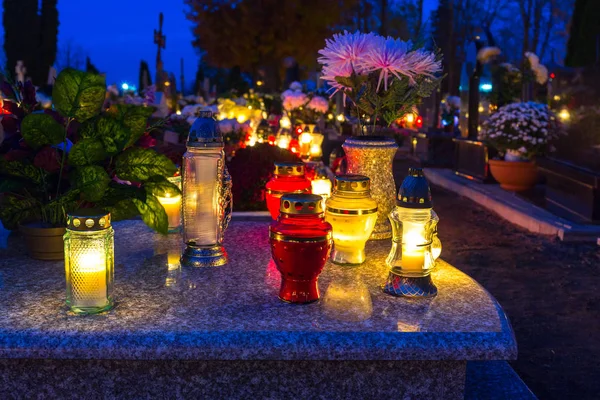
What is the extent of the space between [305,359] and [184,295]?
0.60m

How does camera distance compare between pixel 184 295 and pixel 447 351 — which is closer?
pixel 447 351

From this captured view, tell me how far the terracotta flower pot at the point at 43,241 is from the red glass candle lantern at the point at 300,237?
1080mm

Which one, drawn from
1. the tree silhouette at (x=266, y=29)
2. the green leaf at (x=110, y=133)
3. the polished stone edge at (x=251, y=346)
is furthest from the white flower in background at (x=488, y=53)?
the tree silhouette at (x=266, y=29)

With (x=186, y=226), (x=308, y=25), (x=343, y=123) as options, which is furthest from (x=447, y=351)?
(x=308, y=25)

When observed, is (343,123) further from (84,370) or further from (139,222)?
(84,370)

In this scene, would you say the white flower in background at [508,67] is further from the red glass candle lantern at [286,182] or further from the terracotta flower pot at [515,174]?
the red glass candle lantern at [286,182]

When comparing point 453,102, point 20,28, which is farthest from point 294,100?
point 20,28

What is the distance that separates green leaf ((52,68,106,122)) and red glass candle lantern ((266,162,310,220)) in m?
1.00

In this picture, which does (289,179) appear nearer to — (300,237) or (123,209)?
(123,209)

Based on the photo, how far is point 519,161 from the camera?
37.3 ft

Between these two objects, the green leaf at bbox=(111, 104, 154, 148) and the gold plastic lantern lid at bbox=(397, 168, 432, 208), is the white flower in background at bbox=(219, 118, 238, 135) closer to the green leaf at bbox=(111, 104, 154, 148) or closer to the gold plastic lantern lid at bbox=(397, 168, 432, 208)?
the green leaf at bbox=(111, 104, 154, 148)

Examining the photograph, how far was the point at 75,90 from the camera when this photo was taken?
2.75 meters

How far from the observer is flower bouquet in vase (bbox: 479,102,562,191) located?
11.0 metres

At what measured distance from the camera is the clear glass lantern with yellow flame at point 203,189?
9.37 feet
